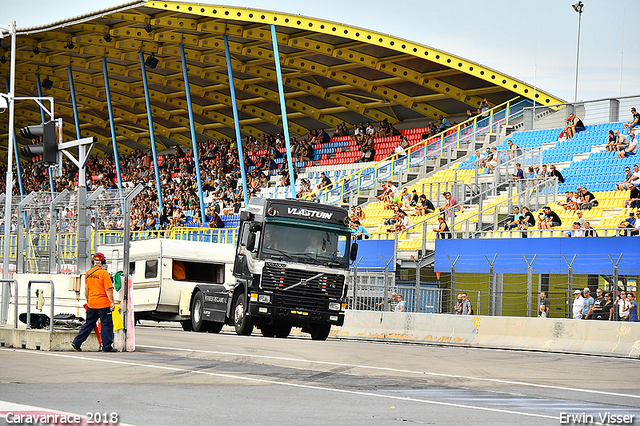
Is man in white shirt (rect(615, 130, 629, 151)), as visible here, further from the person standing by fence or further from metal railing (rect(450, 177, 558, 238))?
the person standing by fence

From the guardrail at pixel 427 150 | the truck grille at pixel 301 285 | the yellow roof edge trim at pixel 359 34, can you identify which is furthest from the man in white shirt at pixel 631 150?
the truck grille at pixel 301 285

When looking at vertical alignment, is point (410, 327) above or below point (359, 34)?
below

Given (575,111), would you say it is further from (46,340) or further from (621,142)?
(46,340)

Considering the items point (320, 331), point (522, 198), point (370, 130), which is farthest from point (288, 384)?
point (370, 130)

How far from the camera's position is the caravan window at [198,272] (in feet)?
88.3

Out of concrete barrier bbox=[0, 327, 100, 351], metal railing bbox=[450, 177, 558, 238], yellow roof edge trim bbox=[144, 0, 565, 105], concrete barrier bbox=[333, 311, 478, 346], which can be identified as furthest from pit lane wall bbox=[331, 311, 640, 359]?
yellow roof edge trim bbox=[144, 0, 565, 105]

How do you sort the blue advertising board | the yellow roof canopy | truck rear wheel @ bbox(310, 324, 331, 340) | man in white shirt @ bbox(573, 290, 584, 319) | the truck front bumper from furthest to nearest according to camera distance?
1. the yellow roof canopy
2. truck rear wheel @ bbox(310, 324, 331, 340)
3. the truck front bumper
4. the blue advertising board
5. man in white shirt @ bbox(573, 290, 584, 319)

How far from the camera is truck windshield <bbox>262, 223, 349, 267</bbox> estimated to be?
886 inches

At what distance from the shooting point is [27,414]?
805 cm

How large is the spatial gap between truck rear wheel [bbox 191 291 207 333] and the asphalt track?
7447 millimetres

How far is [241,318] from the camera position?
23.3 metres

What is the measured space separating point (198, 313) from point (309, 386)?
14560 mm

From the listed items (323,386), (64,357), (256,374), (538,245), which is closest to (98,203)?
(64,357)

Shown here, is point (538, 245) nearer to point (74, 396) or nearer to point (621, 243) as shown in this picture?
point (621, 243)
